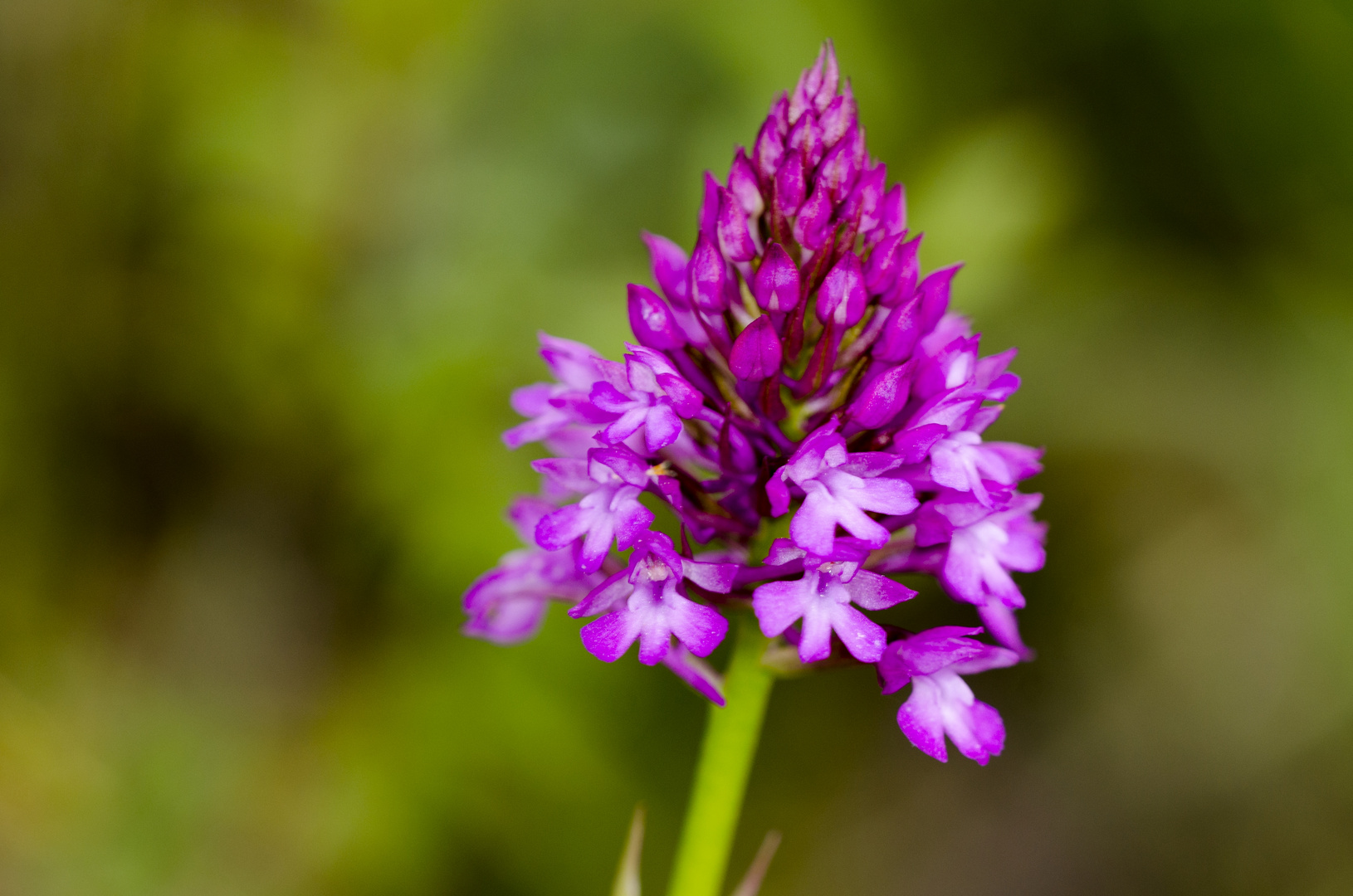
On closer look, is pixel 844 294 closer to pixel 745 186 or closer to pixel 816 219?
pixel 816 219

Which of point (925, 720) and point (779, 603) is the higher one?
point (779, 603)

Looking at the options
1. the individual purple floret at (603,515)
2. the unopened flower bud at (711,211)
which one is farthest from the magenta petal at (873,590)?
the unopened flower bud at (711,211)

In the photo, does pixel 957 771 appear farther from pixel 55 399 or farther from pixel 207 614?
pixel 55 399

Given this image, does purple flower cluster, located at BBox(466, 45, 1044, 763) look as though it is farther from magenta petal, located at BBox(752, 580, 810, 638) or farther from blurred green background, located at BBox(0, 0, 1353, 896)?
blurred green background, located at BBox(0, 0, 1353, 896)

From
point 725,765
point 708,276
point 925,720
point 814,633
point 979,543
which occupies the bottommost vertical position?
point 725,765

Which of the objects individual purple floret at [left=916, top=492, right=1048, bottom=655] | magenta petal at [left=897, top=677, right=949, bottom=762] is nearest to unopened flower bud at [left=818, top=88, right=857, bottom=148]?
individual purple floret at [left=916, top=492, right=1048, bottom=655]

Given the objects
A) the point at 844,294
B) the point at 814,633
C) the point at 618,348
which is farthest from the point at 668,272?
the point at 618,348
